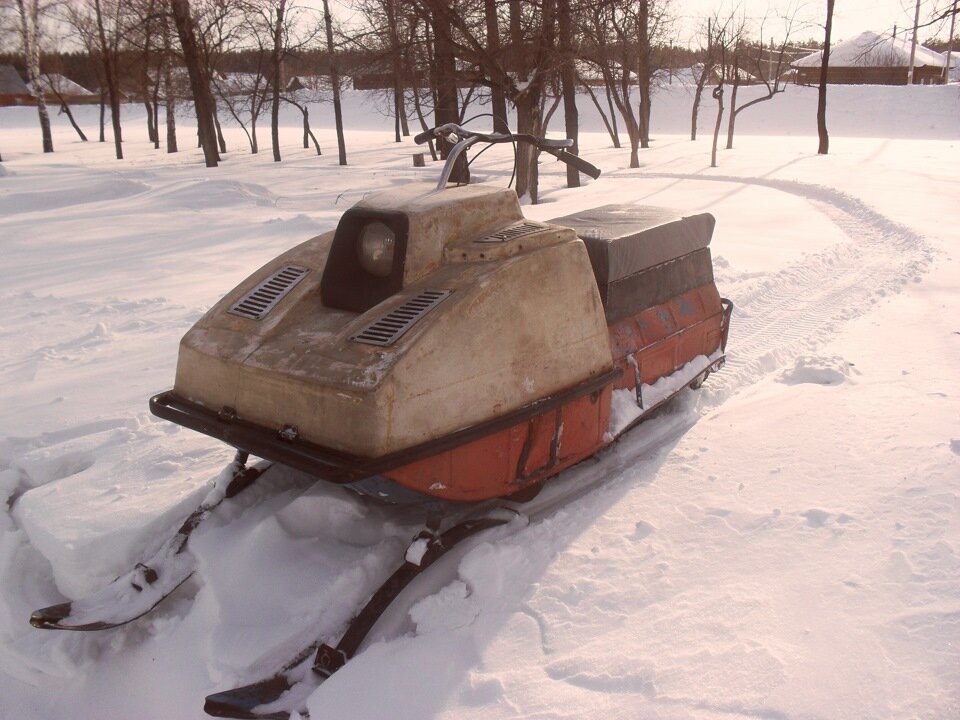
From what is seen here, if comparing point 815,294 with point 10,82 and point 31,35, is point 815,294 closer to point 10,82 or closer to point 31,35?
point 31,35

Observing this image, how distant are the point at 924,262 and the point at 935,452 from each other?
4.59 metres

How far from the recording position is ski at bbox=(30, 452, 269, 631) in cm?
256

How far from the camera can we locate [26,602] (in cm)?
288

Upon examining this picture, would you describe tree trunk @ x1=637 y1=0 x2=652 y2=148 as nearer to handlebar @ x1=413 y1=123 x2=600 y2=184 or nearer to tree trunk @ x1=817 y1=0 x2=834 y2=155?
tree trunk @ x1=817 y1=0 x2=834 y2=155

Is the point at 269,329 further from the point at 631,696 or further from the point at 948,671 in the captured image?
the point at 948,671

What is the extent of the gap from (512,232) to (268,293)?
0.95 meters

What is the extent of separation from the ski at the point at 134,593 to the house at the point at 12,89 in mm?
64456

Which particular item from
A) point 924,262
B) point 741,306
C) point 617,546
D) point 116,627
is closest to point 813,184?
point 924,262

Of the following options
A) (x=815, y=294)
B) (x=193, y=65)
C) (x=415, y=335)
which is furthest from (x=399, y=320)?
(x=193, y=65)

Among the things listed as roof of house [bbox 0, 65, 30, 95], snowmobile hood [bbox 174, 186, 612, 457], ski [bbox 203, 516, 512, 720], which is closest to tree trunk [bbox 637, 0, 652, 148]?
snowmobile hood [bbox 174, 186, 612, 457]

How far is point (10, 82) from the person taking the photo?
56.8 m

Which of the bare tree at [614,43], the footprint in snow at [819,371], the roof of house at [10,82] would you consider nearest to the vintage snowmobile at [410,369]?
the footprint in snow at [819,371]

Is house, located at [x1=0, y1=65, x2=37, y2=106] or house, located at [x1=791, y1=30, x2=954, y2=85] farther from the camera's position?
house, located at [x1=0, y1=65, x2=37, y2=106]

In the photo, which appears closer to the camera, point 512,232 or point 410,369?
point 410,369
